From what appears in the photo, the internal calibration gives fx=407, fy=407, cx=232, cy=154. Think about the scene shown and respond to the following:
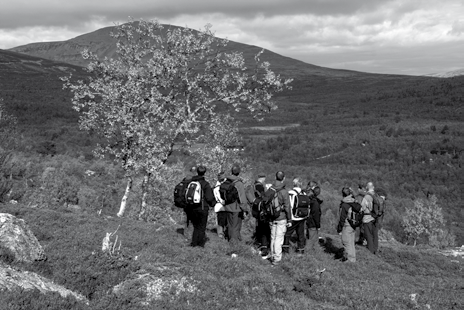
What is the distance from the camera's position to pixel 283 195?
981 cm

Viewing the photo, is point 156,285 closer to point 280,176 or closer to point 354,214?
point 280,176

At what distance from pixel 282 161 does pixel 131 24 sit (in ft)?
207

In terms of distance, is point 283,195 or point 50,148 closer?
point 283,195

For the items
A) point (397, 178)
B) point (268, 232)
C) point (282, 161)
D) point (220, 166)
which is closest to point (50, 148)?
point (220, 166)

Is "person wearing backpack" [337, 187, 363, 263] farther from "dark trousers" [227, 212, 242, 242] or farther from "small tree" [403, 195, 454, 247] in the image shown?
"small tree" [403, 195, 454, 247]

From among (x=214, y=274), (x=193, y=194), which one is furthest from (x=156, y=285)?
(x=193, y=194)

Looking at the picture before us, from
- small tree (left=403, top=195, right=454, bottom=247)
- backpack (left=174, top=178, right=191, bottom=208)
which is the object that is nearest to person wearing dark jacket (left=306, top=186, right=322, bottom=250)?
backpack (left=174, top=178, right=191, bottom=208)

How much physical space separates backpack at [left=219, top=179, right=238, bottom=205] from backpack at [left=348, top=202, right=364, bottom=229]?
3.25m

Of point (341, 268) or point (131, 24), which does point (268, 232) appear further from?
point (131, 24)

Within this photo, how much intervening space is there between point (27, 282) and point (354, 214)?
8405mm

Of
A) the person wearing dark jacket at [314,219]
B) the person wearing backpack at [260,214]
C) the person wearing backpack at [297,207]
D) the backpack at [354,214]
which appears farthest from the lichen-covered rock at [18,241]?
the backpack at [354,214]

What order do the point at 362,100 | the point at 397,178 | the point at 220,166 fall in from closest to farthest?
1. the point at 220,166
2. the point at 397,178
3. the point at 362,100

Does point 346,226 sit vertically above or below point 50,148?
above

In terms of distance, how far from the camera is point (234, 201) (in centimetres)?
1116
